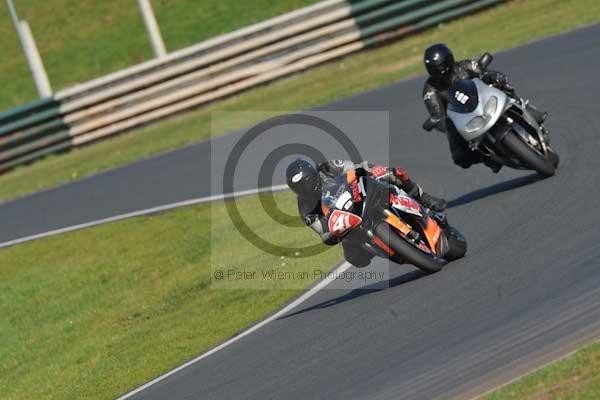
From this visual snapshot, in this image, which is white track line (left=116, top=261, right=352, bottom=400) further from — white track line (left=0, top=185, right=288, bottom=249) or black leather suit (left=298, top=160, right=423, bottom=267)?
white track line (left=0, top=185, right=288, bottom=249)

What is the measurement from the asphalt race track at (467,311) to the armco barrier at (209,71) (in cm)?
778

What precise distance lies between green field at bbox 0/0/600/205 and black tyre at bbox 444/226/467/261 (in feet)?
31.0

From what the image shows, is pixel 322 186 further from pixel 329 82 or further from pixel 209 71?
pixel 209 71

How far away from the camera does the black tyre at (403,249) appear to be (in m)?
9.78

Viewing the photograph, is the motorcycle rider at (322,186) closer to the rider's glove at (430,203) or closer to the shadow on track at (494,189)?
the rider's glove at (430,203)

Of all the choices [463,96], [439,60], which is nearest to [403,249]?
[463,96]

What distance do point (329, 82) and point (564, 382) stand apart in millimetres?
15262

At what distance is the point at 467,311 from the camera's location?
8766 mm

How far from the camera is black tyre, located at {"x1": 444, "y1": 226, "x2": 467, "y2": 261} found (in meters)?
10.3

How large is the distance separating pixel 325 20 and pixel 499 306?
14.5 metres

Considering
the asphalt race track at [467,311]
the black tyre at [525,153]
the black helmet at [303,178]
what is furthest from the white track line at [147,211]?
the black helmet at [303,178]

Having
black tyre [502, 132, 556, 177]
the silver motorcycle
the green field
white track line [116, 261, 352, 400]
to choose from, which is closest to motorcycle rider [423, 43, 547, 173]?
the silver motorcycle

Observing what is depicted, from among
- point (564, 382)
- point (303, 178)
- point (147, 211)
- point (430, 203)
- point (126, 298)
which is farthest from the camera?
point (147, 211)

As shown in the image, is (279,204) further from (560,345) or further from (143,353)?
(560,345)
